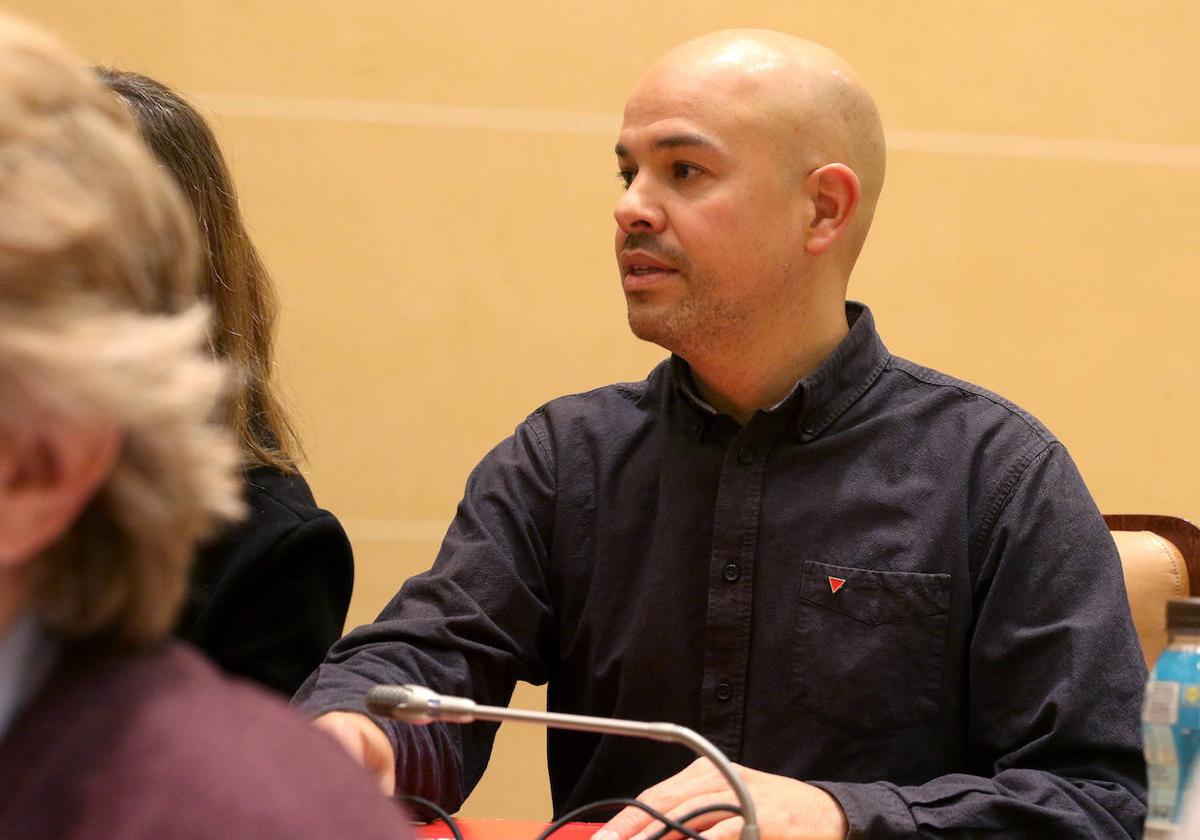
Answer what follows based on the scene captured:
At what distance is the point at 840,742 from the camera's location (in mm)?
1598

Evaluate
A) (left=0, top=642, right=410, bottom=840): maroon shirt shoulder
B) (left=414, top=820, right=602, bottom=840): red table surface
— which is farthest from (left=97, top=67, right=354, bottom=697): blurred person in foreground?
(left=0, top=642, right=410, bottom=840): maroon shirt shoulder

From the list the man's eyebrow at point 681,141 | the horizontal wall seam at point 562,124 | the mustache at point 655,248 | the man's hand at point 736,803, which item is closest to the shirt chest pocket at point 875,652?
the man's hand at point 736,803

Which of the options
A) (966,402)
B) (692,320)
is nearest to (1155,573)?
(966,402)

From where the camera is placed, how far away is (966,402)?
68.3 inches

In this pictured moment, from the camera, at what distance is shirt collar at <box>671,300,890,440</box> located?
1.71 metres

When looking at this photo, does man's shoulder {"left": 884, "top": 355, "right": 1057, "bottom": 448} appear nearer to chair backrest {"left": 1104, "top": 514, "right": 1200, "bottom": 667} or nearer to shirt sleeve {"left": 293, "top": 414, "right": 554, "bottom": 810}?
chair backrest {"left": 1104, "top": 514, "right": 1200, "bottom": 667}

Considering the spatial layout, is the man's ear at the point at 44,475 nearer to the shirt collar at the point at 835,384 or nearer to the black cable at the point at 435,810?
the black cable at the point at 435,810

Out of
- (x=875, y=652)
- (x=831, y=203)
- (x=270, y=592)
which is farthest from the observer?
(x=831, y=203)

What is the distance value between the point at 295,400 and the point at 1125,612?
4.98 ft

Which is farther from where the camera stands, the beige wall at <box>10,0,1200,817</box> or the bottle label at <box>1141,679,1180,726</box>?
the beige wall at <box>10,0,1200,817</box>

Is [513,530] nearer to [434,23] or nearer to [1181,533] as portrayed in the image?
[1181,533]

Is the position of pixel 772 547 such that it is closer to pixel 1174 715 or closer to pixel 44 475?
pixel 1174 715

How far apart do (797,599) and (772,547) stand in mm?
68

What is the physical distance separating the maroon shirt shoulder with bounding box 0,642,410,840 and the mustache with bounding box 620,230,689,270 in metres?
1.21
